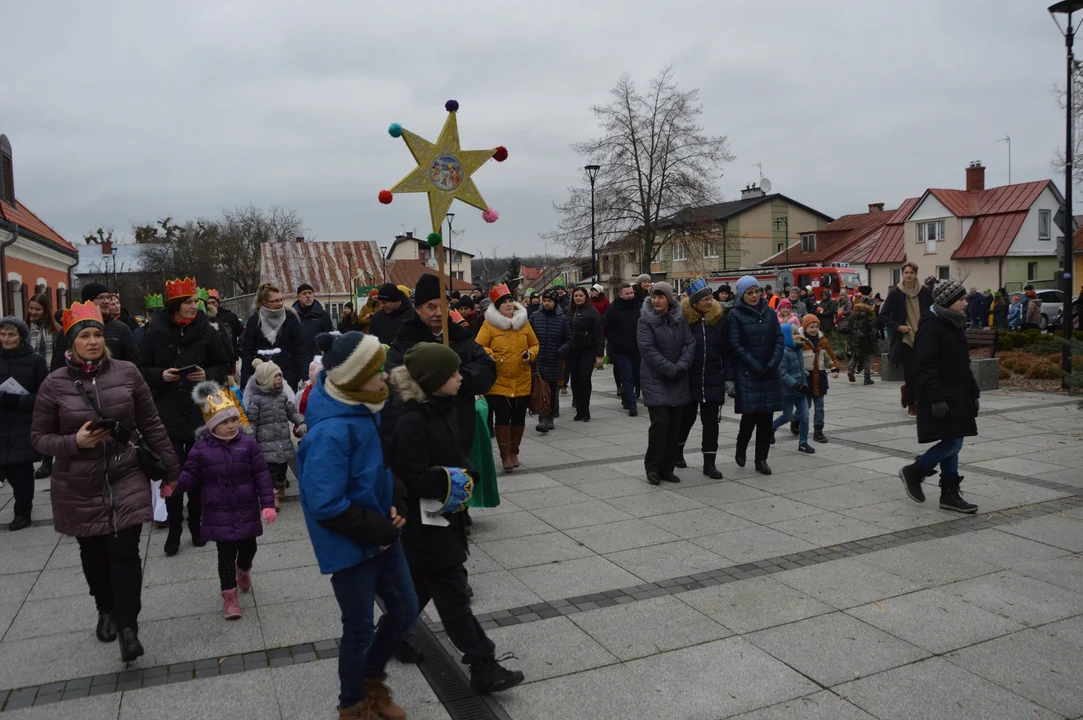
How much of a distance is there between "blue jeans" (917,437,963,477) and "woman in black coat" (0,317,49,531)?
7.16 metres

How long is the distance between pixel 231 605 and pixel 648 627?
2374mm

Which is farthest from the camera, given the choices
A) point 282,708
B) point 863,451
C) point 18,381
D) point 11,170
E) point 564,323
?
point 11,170

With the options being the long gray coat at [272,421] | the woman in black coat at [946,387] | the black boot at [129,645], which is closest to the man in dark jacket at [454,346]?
the long gray coat at [272,421]

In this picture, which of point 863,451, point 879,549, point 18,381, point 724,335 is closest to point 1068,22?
point 863,451

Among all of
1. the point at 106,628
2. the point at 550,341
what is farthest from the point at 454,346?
the point at 550,341

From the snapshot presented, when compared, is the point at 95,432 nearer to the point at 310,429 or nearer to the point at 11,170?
the point at 310,429

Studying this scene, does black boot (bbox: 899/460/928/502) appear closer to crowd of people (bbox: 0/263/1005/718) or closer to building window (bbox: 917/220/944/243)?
crowd of people (bbox: 0/263/1005/718)

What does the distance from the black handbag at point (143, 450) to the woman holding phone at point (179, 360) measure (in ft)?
6.58

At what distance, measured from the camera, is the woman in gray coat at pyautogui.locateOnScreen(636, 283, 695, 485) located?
26.5 ft

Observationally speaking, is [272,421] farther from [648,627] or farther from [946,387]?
[946,387]

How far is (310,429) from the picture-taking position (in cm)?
349

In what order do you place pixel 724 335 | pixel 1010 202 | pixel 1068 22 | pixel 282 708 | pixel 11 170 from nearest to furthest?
pixel 282 708
pixel 724 335
pixel 1068 22
pixel 11 170
pixel 1010 202

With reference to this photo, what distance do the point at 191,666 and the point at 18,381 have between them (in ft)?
13.1

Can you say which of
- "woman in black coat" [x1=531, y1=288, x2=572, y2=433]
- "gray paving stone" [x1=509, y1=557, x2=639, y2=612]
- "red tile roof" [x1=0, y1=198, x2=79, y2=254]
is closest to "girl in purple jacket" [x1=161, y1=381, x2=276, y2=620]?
"gray paving stone" [x1=509, y1=557, x2=639, y2=612]
